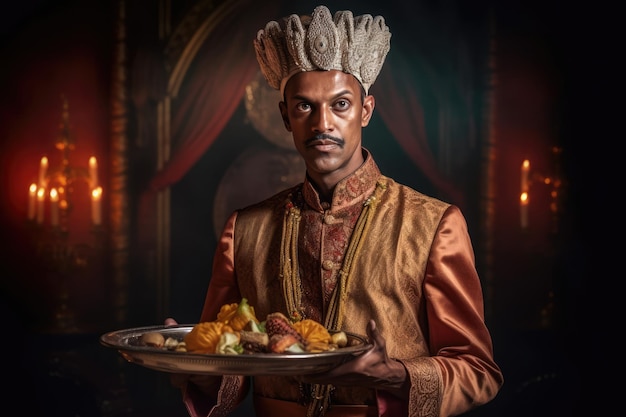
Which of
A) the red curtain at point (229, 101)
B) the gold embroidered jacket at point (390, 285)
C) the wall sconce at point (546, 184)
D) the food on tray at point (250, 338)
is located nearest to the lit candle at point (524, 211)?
the wall sconce at point (546, 184)

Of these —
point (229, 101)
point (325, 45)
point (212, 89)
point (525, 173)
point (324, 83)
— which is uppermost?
point (212, 89)

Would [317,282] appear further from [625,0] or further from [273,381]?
[625,0]

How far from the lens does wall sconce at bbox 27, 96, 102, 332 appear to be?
23.9 ft

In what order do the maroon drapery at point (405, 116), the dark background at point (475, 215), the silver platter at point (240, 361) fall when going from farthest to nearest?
the maroon drapery at point (405, 116), the dark background at point (475, 215), the silver platter at point (240, 361)

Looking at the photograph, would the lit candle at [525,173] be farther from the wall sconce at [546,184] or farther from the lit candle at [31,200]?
A: the lit candle at [31,200]

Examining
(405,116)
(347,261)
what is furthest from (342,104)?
(405,116)

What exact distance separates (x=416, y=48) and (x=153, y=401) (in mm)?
3648

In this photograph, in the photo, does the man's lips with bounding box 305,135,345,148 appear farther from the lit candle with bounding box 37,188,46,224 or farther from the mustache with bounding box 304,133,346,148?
the lit candle with bounding box 37,188,46,224

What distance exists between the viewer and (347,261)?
2641 millimetres

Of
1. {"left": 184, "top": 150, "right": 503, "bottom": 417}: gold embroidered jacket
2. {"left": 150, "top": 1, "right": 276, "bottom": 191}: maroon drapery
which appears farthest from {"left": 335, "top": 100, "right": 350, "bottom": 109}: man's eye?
{"left": 150, "top": 1, "right": 276, "bottom": 191}: maroon drapery

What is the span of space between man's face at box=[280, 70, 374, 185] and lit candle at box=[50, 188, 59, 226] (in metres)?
4.98

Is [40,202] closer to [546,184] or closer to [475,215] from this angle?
[475,215]

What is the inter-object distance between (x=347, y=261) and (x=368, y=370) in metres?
0.55

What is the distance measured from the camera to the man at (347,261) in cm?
250
